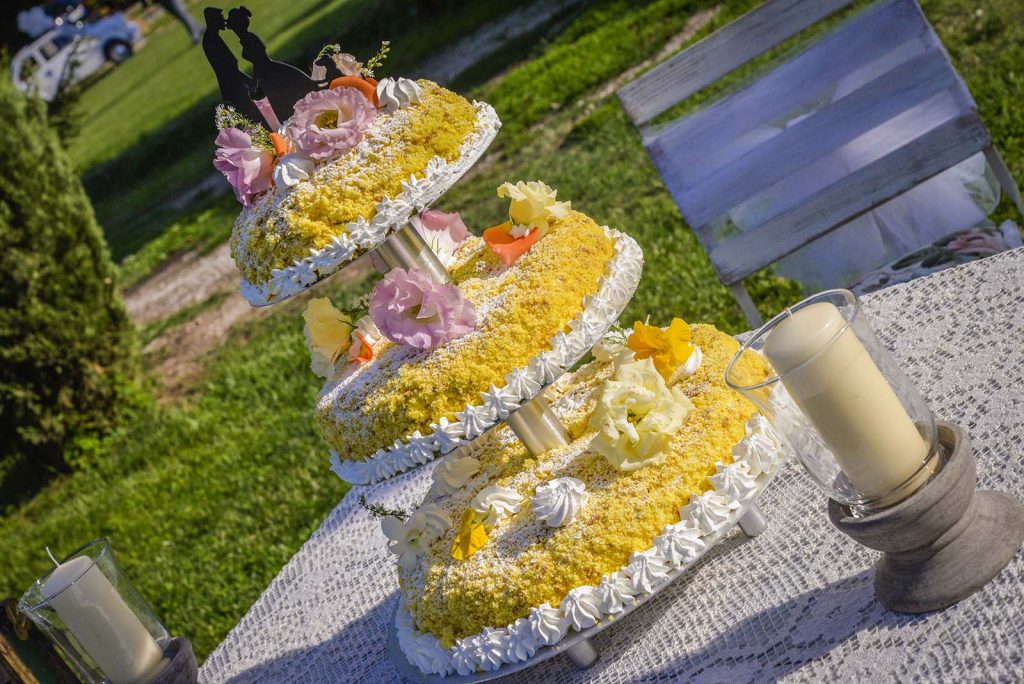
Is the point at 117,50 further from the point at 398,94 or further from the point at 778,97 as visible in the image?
the point at 398,94

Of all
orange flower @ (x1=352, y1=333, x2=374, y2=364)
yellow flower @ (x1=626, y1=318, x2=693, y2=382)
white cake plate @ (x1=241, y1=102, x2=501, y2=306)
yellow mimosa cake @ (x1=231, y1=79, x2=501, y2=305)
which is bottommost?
yellow flower @ (x1=626, y1=318, x2=693, y2=382)

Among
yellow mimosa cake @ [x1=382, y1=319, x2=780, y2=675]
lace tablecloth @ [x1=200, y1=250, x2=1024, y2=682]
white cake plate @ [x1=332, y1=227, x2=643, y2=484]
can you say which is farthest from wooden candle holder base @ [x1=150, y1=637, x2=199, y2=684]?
white cake plate @ [x1=332, y1=227, x2=643, y2=484]

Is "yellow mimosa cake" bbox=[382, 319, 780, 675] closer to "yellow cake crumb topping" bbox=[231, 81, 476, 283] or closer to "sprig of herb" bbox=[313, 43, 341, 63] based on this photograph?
"yellow cake crumb topping" bbox=[231, 81, 476, 283]

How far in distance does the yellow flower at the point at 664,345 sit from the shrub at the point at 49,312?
5669mm

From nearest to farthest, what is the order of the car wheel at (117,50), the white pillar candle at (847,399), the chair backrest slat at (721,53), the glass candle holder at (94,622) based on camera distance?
the white pillar candle at (847,399) < the glass candle holder at (94,622) < the chair backrest slat at (721,53) < the car wheel at (117,50)

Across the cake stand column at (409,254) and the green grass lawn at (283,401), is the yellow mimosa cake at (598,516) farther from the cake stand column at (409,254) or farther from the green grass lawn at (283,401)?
the green grass lawn at (283,401)

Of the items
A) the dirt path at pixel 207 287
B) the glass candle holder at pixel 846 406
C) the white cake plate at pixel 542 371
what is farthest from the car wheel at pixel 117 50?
the glass candle holder at pixel 846 406

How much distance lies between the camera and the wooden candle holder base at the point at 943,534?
5.61 feet

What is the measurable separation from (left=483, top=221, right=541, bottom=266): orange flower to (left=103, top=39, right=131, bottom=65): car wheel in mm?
31546

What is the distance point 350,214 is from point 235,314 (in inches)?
265

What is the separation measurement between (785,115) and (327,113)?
2073 mm

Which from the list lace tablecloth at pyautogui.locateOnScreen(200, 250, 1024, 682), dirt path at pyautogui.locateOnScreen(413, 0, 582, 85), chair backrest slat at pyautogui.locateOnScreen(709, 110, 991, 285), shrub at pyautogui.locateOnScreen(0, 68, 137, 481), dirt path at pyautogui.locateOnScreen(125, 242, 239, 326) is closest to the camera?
lace tablecloth at pyautogui.locateOnScreen(200, 250, 1024, 682)

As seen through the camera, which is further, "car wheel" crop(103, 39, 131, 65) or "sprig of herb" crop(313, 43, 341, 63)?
"car wheel" crop(103, 39, 131, 65)

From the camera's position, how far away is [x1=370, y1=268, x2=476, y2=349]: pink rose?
2.31 meters
